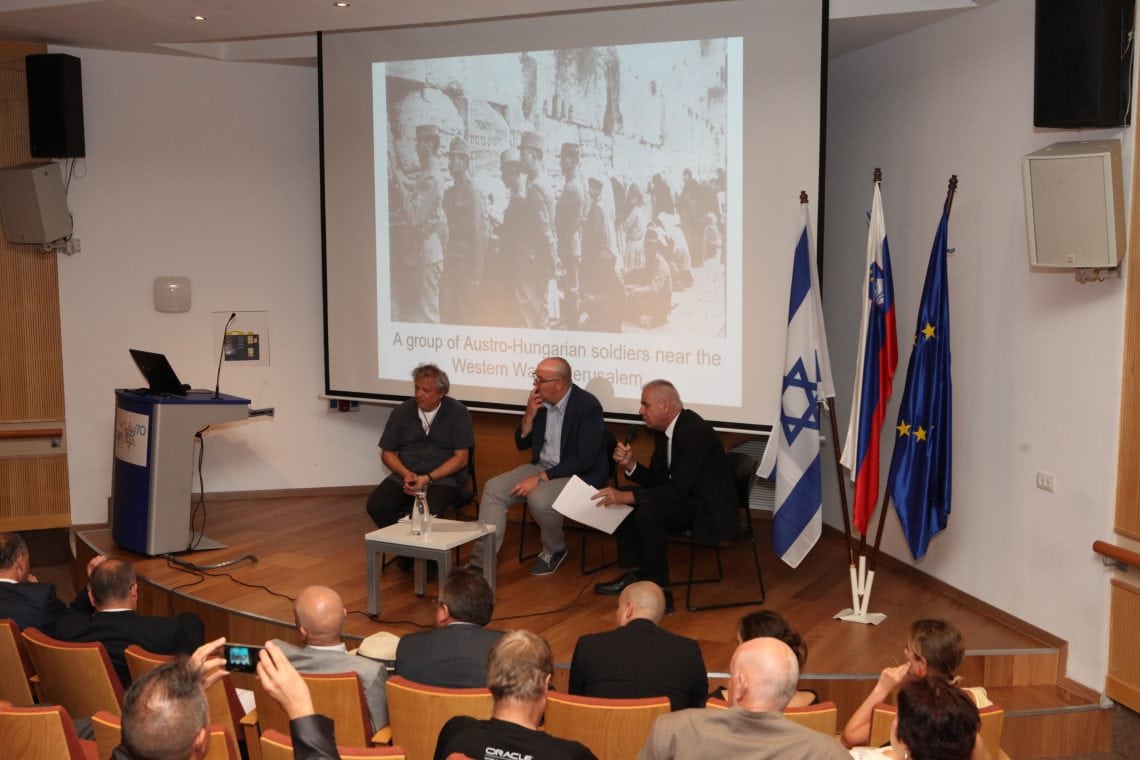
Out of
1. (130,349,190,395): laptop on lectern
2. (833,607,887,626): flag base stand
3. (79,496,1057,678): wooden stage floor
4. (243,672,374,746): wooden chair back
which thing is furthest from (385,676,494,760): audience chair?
(130,349,190,395): laptop on lectern

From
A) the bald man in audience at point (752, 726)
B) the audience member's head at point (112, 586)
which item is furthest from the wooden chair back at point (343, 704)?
the bald man in audience at point (752, 726)

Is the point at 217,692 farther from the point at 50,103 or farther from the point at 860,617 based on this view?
the point at 50,103

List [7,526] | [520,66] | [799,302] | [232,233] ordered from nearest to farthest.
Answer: [799,302]
[520,66]
[7,526]
[232,233]

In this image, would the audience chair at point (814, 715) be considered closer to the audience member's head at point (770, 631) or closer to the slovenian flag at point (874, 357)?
the audience member's head at point (770, 631)

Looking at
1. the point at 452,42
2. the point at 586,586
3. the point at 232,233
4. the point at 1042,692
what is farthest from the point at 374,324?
the point at 1042,692

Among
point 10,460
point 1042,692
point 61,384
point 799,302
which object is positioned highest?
point 799,302

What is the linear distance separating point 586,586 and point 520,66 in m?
3.25

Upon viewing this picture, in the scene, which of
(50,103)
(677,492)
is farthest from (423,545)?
(50,103)

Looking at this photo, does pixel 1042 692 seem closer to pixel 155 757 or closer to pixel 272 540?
pixel 155 757

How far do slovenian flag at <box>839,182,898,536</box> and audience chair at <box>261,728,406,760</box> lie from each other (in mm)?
3604

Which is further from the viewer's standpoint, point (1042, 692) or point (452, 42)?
point (452, 42)

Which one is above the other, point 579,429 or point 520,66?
point 520,66

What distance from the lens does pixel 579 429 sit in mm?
6535

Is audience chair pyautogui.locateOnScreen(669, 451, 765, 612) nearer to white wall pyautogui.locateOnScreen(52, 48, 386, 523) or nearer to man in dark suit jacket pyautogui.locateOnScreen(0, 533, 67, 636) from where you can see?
man in dark suit jacket pyautogui.locateOnScreen(0, 533, 67, 636)
